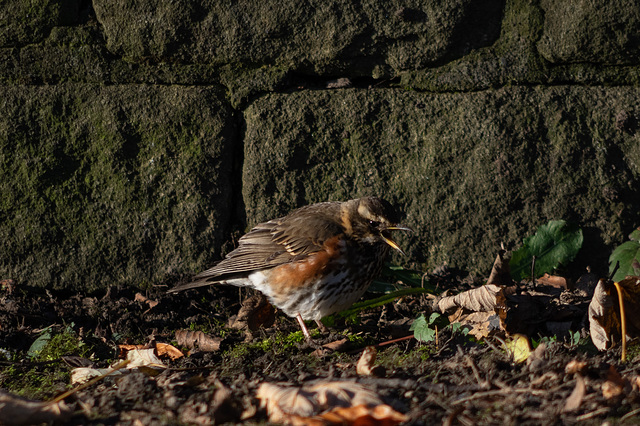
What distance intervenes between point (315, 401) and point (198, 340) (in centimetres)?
177

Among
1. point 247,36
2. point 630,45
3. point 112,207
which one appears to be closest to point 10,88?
point 112,207

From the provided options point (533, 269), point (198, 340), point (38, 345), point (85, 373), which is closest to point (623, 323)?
point (533, 269)

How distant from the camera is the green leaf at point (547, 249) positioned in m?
4.34

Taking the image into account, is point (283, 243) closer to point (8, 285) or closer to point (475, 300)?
point (475, 300)

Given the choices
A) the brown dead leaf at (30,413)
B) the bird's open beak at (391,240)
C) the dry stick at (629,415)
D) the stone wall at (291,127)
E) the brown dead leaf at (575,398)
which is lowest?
the dry stick at (629,415)

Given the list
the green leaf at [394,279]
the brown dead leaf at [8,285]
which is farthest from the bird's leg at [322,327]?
the brown dead leaf at [8,285]

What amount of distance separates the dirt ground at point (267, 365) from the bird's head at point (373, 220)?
49cm

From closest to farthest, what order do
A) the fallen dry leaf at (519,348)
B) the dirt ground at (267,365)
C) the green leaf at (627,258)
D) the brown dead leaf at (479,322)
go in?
1. the dirt ground at (267,365)
2. the fallen dry leaf at (519,348)
3. the brown dead leaf at (479,322)
4. the green leaf at (627,258)

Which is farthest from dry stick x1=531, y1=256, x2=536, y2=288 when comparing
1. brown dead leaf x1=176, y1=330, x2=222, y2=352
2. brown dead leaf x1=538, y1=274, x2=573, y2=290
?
brown dead leaf x1=176, y1=330, x2=222, y2=352

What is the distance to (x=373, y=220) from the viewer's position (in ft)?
13.8

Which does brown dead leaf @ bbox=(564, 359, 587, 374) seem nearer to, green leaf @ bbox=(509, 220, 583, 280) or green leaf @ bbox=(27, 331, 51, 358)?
green leaf @ bbox=(509, 220, 583, 280)

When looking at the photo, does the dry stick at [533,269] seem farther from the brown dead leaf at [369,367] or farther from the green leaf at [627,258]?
the brown dead leaf at [369,367]

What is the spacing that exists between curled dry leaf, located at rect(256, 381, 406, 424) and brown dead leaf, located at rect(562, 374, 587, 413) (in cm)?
65

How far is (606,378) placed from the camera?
278cm
